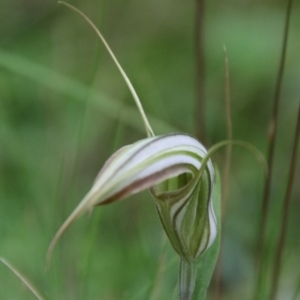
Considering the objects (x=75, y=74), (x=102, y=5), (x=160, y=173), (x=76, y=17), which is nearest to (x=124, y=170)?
(x=160, y=173)

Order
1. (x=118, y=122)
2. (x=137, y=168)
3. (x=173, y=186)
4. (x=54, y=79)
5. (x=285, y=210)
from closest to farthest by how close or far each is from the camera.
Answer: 1. (x=137, y=168)
2. (x=173, y=186)
3. (x=285, y=210)
4. (x=118, y=122)
5. (x=54, y=79)

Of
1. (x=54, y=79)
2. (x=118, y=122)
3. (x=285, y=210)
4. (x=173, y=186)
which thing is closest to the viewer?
(x=173, y=186)

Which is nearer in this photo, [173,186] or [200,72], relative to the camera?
[173,186]

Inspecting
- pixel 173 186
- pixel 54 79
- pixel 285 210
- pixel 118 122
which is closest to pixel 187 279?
pixel 173 186

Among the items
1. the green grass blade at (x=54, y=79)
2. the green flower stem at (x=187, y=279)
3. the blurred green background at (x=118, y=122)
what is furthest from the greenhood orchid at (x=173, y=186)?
the green grass blade at (x=54, y=79)

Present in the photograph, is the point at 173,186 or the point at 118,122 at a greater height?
the point at 173,186

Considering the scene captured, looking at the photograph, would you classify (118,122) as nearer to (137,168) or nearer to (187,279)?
(187,279)
